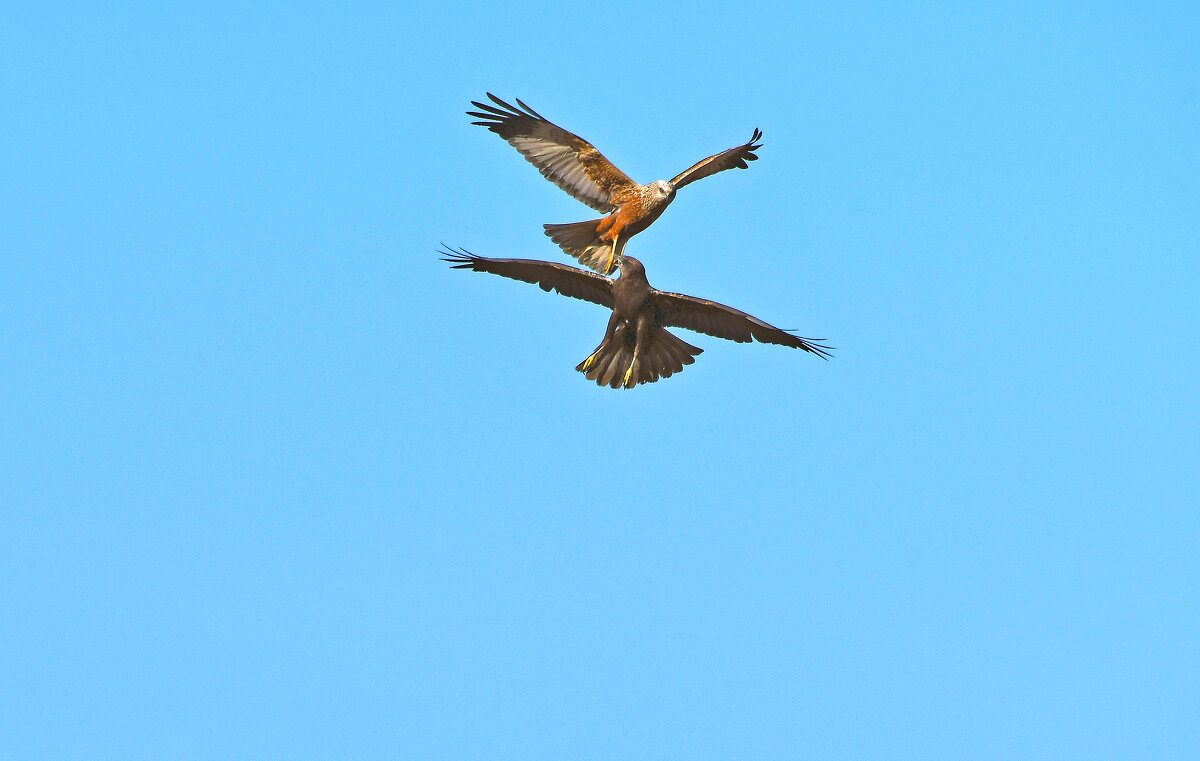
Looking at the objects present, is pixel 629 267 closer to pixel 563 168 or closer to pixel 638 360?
pixel 638 360

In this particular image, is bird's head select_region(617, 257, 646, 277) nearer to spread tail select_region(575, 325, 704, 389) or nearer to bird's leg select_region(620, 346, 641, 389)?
spread tail select_region(575, 325, 704, 389)

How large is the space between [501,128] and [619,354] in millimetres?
3056

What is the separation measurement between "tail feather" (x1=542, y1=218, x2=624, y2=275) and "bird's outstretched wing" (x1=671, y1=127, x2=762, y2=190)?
42.1 inches

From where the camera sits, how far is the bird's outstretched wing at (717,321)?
15.4 metres

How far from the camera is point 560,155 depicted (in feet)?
52.3

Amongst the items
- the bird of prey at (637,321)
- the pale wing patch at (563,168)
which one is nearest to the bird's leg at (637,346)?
the bird of prey at (637,321)

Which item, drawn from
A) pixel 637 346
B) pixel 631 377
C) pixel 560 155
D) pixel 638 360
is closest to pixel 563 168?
pixel 560 155

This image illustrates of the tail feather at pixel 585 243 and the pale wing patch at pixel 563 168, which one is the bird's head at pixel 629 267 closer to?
the tail feather at pixel 585 243

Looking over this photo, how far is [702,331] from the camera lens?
15820 mm

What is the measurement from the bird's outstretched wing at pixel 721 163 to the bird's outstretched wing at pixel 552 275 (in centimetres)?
143

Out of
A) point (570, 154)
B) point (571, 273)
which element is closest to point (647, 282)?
point (571, 273)

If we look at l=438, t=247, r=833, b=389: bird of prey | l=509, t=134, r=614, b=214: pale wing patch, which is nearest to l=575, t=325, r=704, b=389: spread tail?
l=438, t=247, r=833, b=389: bird of prey

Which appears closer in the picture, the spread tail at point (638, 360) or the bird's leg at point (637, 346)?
the bird's leg at point (637, 346)

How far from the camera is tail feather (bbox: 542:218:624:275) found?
607 inches
